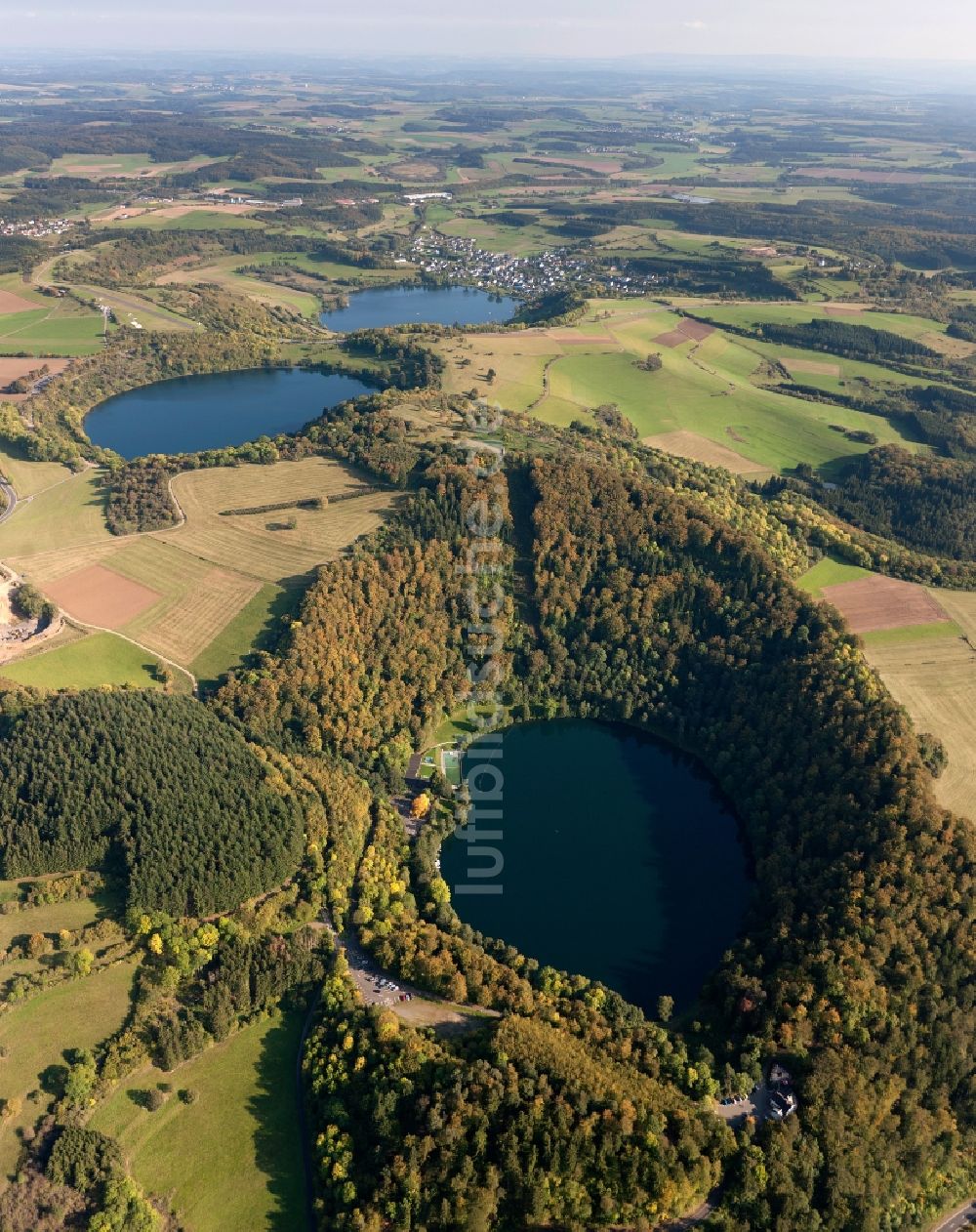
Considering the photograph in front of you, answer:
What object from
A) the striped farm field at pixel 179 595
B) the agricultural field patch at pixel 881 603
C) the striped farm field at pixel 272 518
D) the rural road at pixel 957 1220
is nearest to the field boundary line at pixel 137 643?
the striped farm field at pixel 179 595

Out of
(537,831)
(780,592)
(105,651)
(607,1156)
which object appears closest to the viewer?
(607,1156)

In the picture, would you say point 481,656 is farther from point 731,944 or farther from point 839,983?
point 839,983

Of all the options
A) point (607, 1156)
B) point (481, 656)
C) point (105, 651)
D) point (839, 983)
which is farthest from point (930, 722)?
point (105, 651)

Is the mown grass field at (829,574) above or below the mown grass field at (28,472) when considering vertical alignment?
below

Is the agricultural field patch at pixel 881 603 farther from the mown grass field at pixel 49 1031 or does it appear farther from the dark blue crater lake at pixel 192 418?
the dark blue crater lake at pixel 192 418

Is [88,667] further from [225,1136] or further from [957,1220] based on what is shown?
[957,1220]

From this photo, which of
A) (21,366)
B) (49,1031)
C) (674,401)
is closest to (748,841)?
(49,1031)
